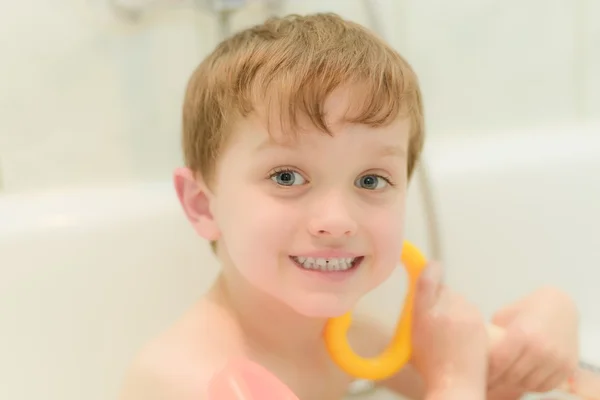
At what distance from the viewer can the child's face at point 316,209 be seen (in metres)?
0.66

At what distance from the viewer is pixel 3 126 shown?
1026mm

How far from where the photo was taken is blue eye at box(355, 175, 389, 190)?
700 mm

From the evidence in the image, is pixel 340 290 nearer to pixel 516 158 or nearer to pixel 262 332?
pixel 262 332

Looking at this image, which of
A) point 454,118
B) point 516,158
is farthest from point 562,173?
point 454,118

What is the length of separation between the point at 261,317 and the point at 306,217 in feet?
0.63

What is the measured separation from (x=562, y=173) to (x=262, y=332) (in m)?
0.65

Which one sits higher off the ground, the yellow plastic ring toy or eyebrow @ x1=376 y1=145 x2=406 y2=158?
eyebrow @ x1=376 y1=145 x2=406 y2=158

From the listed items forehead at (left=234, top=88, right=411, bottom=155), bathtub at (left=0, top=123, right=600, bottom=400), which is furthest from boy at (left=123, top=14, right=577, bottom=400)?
bathtub at (left=0, top=123, right=600, bottom=400)

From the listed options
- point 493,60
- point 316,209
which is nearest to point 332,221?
point 316,209

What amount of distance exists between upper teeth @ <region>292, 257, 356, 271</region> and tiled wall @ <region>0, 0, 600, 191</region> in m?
0.47

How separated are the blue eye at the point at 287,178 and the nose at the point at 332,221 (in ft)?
0.10

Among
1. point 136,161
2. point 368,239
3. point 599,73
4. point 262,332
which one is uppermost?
point 599,73

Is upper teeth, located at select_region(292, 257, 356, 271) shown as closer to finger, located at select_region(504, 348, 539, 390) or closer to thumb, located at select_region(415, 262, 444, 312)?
thumb, located at select_region(415, 262, 444, 312)

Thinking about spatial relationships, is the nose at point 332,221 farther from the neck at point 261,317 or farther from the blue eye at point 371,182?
the neck at point 261,317
